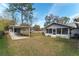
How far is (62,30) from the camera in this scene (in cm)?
571

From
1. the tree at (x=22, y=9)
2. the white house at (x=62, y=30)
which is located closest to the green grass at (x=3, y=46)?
the tree at (x=22, y=9)

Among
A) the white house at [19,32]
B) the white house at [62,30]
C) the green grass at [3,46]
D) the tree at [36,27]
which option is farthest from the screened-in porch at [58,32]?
the green grass at [3,46]

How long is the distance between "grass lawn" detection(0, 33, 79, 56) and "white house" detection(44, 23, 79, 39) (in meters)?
0.05

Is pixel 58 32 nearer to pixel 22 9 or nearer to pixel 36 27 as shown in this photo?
pixel 36 27

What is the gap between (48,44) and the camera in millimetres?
5723

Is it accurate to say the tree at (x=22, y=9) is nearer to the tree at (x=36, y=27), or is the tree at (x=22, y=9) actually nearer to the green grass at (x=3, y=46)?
the tree at (x=36, y=27)

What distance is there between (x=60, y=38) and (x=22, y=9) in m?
0.51

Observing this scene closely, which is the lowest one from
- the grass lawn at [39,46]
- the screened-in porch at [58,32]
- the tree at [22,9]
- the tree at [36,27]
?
the grass lawn at [39,46]

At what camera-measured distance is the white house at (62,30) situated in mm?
5699

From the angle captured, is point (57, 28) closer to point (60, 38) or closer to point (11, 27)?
point (60, 38)

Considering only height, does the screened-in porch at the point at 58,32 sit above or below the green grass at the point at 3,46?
above

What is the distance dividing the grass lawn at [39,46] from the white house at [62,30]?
54 millimetres

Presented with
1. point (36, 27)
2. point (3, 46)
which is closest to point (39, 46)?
point (36, 27)

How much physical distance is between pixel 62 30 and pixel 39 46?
0.98ft
